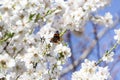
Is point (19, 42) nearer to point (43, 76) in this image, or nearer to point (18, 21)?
point (18, 21)

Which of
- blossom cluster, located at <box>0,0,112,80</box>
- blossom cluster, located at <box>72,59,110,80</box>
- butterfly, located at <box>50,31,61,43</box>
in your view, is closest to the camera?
blossom cluster, located at <box>0,0,112,80</box>

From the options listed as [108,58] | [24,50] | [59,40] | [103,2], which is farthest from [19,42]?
[103,2]

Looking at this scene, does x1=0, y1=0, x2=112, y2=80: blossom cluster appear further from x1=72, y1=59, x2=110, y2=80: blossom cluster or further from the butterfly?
x1=72, y1=59, x2=110, y2=80: blossom cluster

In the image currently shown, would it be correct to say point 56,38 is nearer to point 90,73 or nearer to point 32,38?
point 32,38

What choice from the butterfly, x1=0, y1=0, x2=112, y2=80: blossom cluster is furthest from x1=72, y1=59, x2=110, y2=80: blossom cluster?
the butterfly

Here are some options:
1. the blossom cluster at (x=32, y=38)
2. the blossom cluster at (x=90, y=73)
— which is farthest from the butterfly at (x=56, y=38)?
the blossom cluster at (x=90, y=73)

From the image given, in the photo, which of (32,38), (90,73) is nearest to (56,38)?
(32,38)

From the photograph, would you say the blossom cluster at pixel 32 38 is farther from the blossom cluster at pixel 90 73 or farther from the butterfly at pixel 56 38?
the blossom cluster at pixel 90 73

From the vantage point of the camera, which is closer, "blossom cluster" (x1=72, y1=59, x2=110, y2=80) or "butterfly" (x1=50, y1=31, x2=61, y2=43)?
"butterfly" (x1=50, y1=31, x2=61, y2=43)
